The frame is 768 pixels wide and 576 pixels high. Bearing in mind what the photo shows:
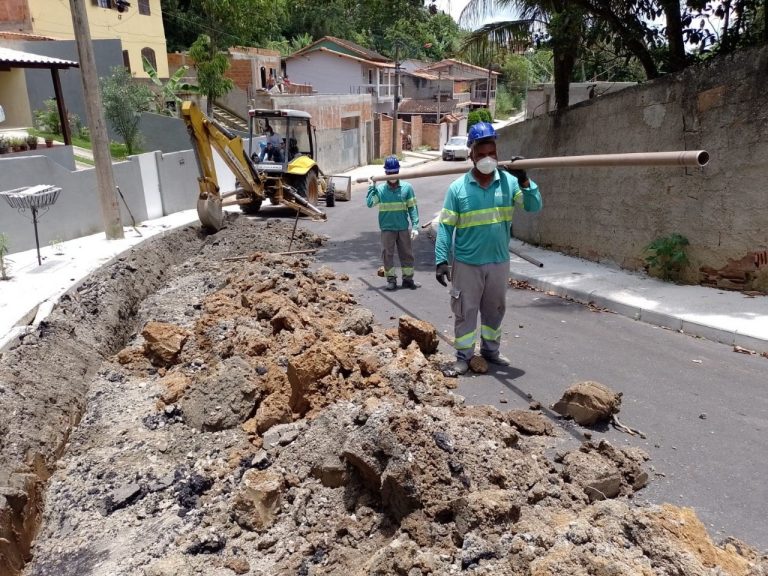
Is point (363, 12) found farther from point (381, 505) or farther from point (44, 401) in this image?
point (381, 505)

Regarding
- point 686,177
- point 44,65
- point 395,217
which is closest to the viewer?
point 686,177

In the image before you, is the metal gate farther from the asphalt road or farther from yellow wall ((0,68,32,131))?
the asphalt road

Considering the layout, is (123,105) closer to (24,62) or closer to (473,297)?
(24,62)

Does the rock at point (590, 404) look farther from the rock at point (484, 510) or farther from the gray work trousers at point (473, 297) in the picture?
the rock at point (484, 510)

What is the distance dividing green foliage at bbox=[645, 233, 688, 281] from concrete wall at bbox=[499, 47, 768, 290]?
0.35ft

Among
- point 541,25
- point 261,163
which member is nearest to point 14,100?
point 261,163

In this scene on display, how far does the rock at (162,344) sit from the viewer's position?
20.1 feet

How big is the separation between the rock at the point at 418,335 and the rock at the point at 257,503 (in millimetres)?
2249

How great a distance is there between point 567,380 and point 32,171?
10.1 m

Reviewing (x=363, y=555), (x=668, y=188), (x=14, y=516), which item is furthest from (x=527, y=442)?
(x=668, y=188)

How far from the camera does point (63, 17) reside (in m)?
25.1

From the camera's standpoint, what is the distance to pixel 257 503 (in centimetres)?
360

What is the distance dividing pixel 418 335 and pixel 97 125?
27.8 ft

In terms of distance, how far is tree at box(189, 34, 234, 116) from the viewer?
26.0 meters
